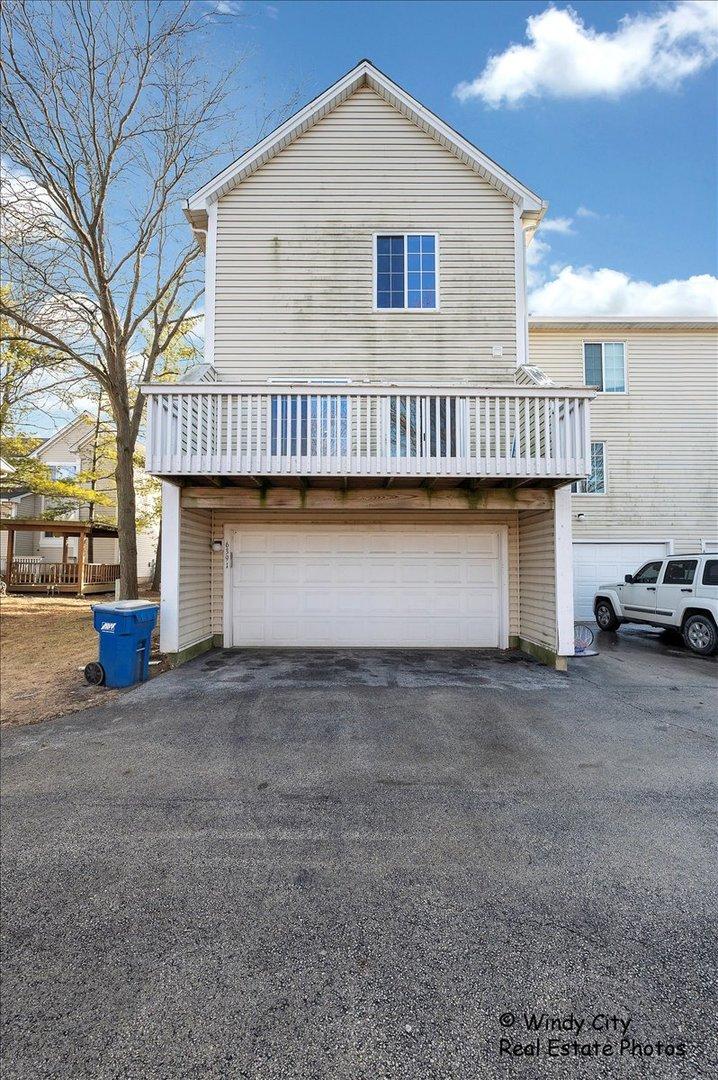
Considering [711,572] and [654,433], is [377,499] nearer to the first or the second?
[711,572]

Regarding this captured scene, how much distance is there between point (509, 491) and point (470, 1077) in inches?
259

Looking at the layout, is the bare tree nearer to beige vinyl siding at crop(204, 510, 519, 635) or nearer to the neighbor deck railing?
beige vinyl siding at crop(204, 510, 519, 635)

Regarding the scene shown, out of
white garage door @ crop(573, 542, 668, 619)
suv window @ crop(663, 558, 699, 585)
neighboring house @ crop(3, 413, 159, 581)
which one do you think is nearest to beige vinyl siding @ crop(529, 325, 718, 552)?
white garage door @ crop(573, 542, 668, 619)

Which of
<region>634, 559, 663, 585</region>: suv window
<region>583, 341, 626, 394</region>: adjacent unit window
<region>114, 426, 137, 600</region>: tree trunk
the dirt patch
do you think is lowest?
the dirt patch

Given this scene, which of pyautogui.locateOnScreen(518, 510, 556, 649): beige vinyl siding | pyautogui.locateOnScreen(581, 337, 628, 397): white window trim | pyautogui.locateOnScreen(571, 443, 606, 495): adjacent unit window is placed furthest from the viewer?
pyautogui.locateOnScreen(581, 337, 628, 397): white window trim

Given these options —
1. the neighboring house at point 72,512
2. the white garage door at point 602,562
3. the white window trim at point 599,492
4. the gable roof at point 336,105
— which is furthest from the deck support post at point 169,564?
the neighboring house at point 72,512

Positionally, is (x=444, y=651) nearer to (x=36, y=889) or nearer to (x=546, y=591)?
(x=546, y=591)

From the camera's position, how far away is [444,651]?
8523 millimetres

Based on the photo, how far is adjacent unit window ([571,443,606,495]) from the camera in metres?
12.4

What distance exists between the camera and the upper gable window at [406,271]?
8.84 metres

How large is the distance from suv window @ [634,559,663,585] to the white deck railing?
14.8 feet

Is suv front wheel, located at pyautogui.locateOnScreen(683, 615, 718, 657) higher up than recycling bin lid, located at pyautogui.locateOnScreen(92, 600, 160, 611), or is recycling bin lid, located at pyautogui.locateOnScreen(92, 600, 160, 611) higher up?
recycling bin lid, located at pyautogui.locateOnScreen(92, 600, 160, 611)

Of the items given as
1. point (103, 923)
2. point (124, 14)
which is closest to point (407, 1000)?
point (103, 923)

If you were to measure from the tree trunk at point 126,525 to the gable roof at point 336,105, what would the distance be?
4.94m
